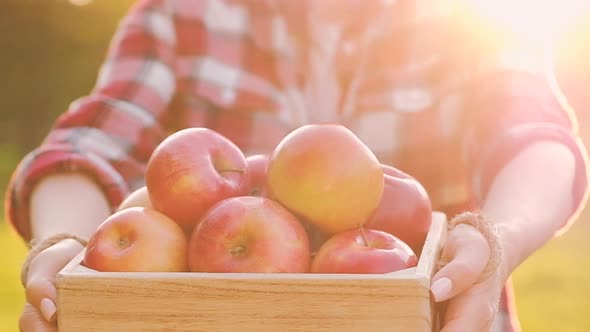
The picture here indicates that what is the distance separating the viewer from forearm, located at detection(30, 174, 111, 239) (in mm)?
1702

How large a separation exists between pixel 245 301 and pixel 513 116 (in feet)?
2.69

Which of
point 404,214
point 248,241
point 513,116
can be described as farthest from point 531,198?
point 248,241

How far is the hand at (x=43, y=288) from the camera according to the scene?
1.25 metres

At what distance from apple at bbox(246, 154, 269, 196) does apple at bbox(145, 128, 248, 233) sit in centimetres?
4

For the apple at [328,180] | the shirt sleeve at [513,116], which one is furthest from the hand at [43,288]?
the shirt sleeve at [513,116]

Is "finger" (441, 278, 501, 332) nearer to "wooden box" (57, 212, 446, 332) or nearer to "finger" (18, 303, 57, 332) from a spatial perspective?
"wooden box" (57, 212, 446, 332)

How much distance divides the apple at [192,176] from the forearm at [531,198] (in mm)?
398

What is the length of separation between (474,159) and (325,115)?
37 cm

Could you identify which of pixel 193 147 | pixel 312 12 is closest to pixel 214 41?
pixel 312 12

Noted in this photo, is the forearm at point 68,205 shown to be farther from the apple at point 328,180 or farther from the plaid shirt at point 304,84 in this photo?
the apple at point 328,180

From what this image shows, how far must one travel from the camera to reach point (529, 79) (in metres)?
1.86

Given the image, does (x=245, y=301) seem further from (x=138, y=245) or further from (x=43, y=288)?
(x=43, y=288)

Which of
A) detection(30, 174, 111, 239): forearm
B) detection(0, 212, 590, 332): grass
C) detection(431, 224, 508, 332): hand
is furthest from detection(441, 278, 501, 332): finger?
detection(0, 212, 590, 332): grass

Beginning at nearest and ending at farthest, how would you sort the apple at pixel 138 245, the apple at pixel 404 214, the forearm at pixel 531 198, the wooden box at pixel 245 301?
the wooden box at pixel 245 301 < the apple at pixel 138 245 < the apple at pixel 404 214 < the forearm at pixel 531 198
